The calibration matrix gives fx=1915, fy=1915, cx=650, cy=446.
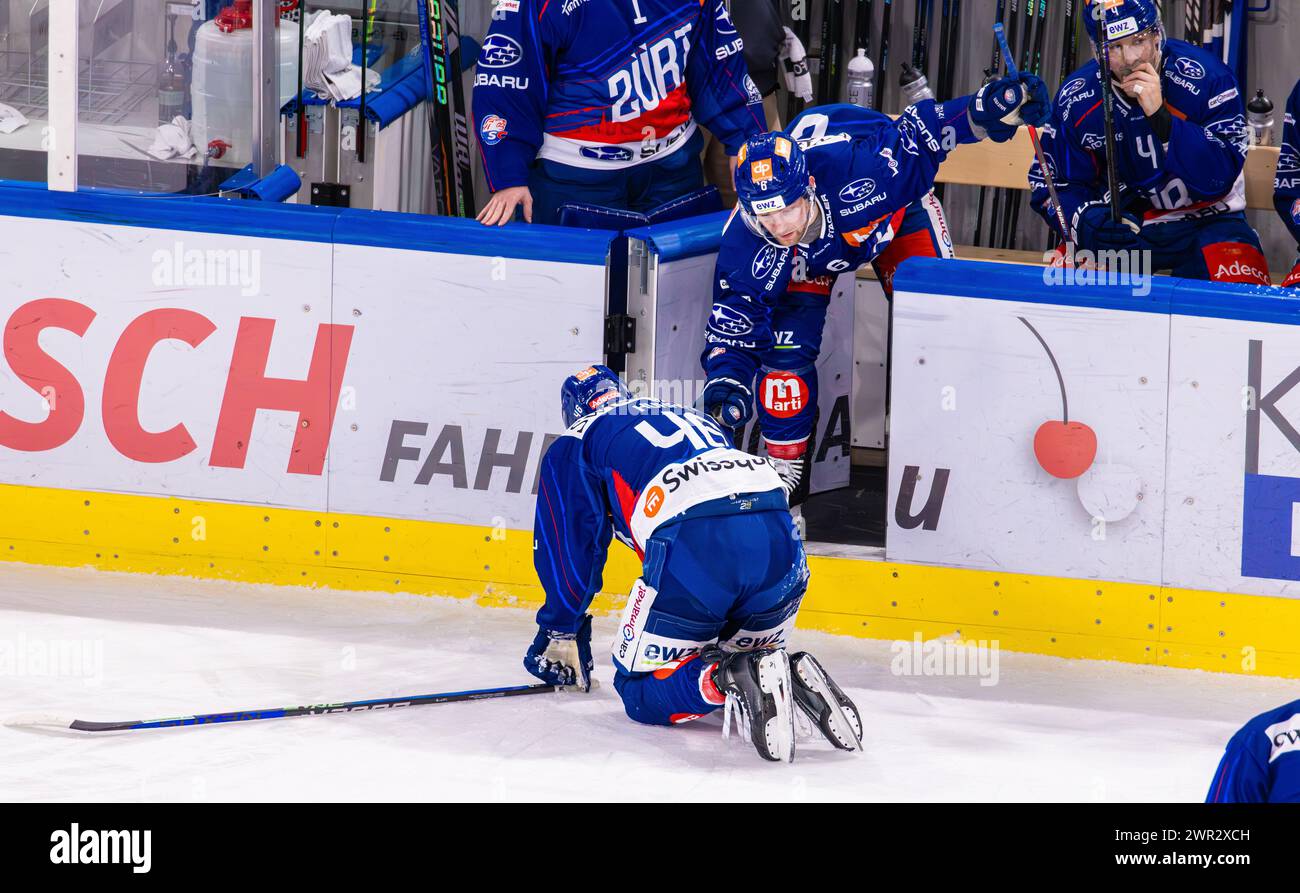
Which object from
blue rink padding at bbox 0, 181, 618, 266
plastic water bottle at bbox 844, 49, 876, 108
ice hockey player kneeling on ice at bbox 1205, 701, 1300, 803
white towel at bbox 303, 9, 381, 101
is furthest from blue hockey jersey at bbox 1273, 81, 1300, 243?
ice hockey player kneeling on ice at bbox 1205, 701, 1300, 803

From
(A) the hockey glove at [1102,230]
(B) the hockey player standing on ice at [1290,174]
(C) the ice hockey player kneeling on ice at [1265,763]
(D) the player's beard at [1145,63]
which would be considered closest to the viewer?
(C) the ice hockey player kneeling on ice at [1265,763]

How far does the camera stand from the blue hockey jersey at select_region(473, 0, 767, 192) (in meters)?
5.79

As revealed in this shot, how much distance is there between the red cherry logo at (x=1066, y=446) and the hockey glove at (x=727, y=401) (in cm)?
80

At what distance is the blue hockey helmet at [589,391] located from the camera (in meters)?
4.73

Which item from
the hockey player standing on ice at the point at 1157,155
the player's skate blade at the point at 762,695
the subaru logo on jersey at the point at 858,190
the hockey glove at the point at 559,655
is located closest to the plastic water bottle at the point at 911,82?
the hockey player standing on ice at the point at 1157,155

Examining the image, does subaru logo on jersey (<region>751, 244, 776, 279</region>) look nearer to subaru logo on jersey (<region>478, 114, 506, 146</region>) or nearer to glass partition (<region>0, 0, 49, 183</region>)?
subaru logo on jersey (<region>478, 114, 506, 146</region>)

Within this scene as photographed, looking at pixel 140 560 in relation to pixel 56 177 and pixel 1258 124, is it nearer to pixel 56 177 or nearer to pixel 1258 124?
pixel 56 177

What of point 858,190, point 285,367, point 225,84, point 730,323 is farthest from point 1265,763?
point 225,84

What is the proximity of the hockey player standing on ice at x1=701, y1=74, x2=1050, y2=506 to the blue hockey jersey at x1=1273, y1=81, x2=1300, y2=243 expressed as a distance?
3.63ft

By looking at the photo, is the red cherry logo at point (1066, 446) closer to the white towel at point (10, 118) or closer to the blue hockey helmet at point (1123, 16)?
the blue hockey helmet at point (1123, 16)

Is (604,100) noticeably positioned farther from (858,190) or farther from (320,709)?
(320,709)

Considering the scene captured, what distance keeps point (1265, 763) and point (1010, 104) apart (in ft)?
9.09
